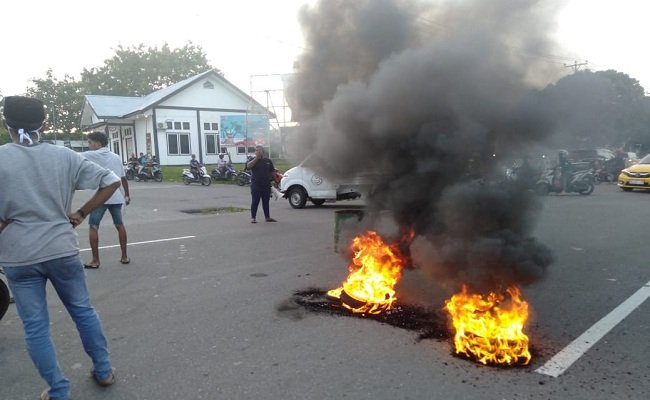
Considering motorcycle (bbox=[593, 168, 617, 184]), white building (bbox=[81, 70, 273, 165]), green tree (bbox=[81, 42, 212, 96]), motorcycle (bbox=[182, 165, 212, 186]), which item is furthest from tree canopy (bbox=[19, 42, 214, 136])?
motorcycle (bbox=[593, 168, 617, 184])

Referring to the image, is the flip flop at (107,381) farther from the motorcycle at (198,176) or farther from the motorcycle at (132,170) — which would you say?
the motorcycle at (132,170)

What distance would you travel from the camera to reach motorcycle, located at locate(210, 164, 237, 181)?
74.9ft

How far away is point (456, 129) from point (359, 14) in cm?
164

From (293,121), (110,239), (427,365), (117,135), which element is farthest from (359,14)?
(117,135)

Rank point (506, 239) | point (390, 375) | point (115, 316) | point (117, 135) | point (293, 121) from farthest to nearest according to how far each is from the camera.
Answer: point (117, 135) → point (293, 121) → point (115, 316) → point (506, 239) → point (390, 375)

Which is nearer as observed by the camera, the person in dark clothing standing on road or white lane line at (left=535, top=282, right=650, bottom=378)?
white lane line at (left=535, top=282, right=650, bottom=378)

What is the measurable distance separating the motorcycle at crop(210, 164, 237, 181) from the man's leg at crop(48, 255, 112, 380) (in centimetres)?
1986

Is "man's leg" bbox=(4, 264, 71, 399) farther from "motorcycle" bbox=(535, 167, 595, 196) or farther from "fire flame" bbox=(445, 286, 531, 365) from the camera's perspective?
"motorcycle" bbox=(535, 167, 595, 196)

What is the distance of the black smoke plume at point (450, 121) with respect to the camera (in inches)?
161

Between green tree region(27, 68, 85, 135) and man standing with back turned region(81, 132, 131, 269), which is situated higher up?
green tree region(27, 68, 85, 135)

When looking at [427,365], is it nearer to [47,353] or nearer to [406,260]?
[406,260]

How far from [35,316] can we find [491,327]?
3166 mm

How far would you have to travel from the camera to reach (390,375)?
3303mm

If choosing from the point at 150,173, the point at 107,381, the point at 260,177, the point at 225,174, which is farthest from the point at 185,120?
the point at 107,381
